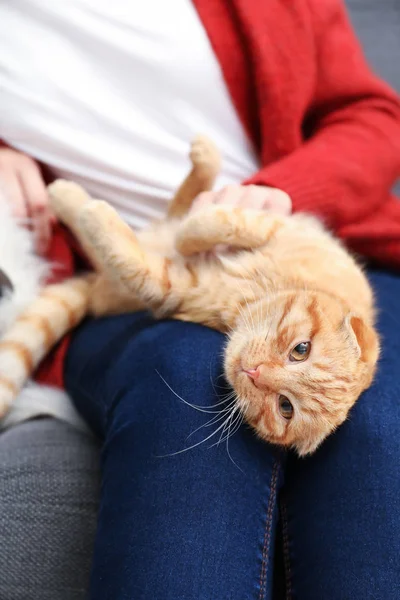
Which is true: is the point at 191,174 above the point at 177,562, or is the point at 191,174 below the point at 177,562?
above

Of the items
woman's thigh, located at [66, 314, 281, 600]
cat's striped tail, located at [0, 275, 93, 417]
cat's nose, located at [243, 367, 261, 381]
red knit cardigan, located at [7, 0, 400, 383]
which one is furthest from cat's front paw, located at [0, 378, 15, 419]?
→ cat's nose, located at [243, 367, 261, 381]

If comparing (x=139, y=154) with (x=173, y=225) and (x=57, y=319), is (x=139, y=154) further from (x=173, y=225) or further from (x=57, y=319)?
(x=57, y=319)

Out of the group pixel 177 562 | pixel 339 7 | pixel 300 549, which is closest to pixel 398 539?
pixel 300 549

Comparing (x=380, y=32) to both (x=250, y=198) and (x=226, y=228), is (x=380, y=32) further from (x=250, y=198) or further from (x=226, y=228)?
(x=226, y=228)

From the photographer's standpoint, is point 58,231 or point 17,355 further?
point 58,231

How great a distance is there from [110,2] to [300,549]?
109 centimetres

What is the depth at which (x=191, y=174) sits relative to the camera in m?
1.12

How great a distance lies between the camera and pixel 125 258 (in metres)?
0.98

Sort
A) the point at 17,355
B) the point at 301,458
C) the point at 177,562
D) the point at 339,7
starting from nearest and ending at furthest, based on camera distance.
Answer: the point at 177,562 < the point at 301,458 < the point at 17,355 < the point at 339,7

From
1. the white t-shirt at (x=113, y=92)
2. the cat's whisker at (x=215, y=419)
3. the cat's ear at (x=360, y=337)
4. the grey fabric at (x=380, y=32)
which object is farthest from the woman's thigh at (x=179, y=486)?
the grey fabric at (x=380, y=32)

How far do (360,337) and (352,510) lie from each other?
0.27 m

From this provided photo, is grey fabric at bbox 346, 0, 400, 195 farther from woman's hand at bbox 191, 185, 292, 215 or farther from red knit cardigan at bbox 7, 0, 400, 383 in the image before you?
woman's hand at bbox 191, 185, 292, 215

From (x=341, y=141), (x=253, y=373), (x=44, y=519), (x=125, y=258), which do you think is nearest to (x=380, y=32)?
(x=341, y=141)

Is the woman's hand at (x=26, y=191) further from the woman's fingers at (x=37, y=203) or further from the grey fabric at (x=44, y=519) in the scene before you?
the grey fabric at (x=44, y=519)
